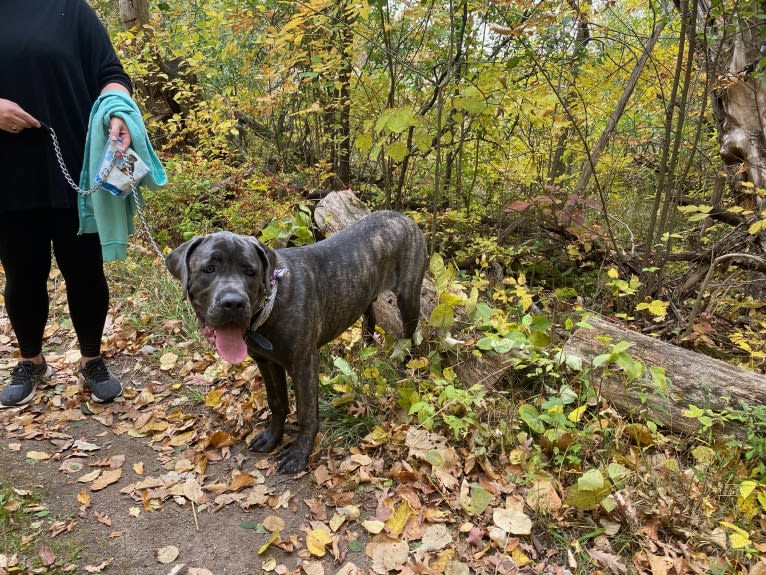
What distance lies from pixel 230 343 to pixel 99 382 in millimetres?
1713

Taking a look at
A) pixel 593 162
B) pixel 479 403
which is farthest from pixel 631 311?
pixel 479 403

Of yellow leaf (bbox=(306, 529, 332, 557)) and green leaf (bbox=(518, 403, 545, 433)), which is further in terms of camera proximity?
green leaf (bbox=(518, 403, 545, 433))

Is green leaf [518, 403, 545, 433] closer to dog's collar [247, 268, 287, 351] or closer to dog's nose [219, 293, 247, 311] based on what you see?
dog's collar [247, 268, 287, 351]

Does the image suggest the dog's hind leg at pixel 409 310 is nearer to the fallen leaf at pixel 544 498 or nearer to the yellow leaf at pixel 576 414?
the yellow leaf at pixel 576 414

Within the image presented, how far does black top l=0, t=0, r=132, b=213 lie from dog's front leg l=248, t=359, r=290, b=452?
153 centimetres

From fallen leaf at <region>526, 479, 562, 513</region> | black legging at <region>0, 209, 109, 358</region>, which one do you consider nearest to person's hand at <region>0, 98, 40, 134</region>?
black legging at <region>0, 209, 109, 358</region>

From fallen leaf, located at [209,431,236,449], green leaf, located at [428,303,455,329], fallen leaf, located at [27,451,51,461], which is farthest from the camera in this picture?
green leaf, located at [428,303,455,329]

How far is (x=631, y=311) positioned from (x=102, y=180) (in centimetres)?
467

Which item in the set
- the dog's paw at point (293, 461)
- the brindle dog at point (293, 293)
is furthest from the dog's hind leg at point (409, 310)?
the dog's paw at point (293, 461)

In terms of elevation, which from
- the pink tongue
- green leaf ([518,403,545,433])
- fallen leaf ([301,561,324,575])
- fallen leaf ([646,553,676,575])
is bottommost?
fallen leaf ([301,561,324,575])

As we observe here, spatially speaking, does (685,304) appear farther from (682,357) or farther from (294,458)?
(294,458)

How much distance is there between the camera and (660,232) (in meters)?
4.71

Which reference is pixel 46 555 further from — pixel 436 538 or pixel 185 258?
pixel 436 538

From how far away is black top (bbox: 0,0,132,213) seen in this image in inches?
111
